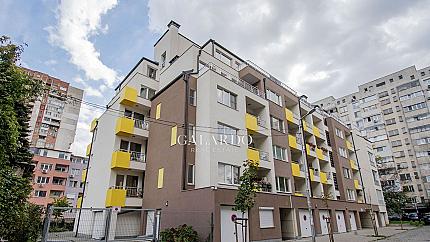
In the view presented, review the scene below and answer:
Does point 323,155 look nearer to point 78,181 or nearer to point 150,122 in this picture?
point 150,122

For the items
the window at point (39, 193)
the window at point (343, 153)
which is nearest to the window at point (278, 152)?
the window at point (343, 153)

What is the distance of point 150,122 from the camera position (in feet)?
87.2

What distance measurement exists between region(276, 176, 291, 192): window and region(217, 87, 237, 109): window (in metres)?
8.51

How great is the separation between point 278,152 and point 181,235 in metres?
14.1

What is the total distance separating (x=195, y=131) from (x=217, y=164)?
3.50 meters

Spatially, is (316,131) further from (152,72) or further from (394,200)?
(394,200)

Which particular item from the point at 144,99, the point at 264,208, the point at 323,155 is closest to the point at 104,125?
the point at 144,99

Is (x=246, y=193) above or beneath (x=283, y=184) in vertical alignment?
beneath

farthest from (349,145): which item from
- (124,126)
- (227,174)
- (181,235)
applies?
(181,235)

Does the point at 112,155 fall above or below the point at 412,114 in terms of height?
below

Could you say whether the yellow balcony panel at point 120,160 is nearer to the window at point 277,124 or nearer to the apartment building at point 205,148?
the apartment building at point 205,148

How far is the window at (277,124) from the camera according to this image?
27.7m

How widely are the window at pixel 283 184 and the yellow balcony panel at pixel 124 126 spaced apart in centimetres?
1491

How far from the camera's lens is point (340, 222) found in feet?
104
